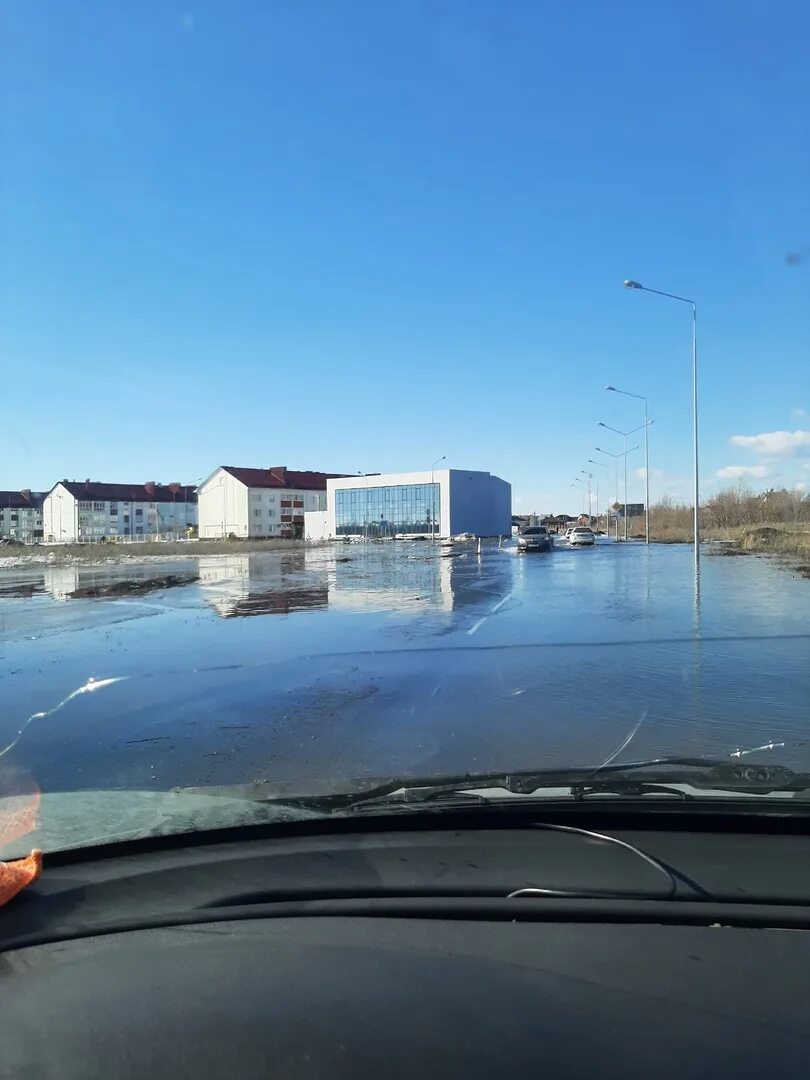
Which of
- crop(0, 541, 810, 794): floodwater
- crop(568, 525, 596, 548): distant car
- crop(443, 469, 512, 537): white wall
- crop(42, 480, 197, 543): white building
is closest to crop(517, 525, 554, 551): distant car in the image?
crop(568, 525, 596, 548): distant car

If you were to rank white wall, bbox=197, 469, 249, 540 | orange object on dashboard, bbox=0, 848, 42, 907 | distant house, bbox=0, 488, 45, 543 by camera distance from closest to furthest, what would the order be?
orange object on dashboard, bbox=0, 848, 42, 907 < white wall, bbox=197, 469, 249, 540 < distant house, bbox=0, 488, 45, 543

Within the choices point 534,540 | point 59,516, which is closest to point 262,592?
point 534,540

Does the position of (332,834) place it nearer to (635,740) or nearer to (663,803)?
(663,803)

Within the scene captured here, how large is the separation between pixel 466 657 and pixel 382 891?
8.05 meters

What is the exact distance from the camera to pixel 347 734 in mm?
6965

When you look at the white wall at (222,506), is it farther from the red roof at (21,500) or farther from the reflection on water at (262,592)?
the reflection on water at (262,592)

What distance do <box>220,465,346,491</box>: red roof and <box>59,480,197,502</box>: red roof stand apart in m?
20.1

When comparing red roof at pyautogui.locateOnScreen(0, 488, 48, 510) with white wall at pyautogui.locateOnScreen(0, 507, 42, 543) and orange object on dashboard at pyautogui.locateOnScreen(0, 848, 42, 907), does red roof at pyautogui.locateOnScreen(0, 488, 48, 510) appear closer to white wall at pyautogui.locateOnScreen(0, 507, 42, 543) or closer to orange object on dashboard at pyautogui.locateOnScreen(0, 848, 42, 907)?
white wall at pyautogui.locateOnScreen(0, 507, 42, 543)

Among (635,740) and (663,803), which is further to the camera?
(635,740)

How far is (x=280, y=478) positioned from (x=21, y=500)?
1762 inches

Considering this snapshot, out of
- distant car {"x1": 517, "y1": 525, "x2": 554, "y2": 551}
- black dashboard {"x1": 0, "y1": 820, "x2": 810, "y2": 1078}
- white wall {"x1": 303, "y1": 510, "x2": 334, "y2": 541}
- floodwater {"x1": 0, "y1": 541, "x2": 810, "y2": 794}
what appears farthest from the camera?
white wall {"x1": 303, "y1": 510, "x2": 334, "y2": 541}

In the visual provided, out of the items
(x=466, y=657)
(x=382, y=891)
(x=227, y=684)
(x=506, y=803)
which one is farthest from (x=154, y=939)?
(x=466, y=657)

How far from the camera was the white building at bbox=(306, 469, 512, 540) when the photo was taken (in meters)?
108

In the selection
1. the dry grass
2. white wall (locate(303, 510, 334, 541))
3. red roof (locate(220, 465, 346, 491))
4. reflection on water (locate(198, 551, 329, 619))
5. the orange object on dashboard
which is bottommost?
reflection on water (locate(198, 551, 329, 619))
